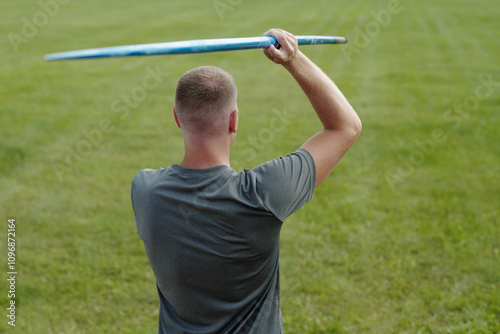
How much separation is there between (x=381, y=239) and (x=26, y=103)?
7554 millimetres

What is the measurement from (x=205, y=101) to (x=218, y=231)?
0.50 m

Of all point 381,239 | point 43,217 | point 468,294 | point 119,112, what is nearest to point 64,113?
point 119,112

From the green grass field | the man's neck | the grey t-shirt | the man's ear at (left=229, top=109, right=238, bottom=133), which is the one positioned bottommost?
the green grass field

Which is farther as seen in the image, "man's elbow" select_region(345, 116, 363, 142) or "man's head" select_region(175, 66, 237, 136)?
"man's elbow" select_region(345, 116, 363, 142)

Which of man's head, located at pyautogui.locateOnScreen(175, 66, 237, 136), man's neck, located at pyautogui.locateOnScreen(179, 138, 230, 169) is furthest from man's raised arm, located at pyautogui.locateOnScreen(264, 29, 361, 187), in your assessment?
man's neck, located at pyautogui.locateOnScreen(179, 138, 230, 169)

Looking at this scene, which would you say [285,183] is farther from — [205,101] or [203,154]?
[205,101]

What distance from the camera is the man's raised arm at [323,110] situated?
6.29ft

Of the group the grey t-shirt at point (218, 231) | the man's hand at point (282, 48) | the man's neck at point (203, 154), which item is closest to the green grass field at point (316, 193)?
the grey t-shirt at point (218, 231)

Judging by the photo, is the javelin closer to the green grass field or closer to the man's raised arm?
the man's raised arm

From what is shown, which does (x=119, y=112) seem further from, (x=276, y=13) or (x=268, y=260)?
(x=276, y=13)

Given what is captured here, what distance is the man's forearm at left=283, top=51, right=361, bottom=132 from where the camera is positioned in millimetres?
1950

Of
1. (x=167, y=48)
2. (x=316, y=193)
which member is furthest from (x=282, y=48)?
(x=316, y=193)

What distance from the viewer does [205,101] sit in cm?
181

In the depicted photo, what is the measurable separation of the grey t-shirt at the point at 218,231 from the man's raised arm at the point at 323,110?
80 mm
